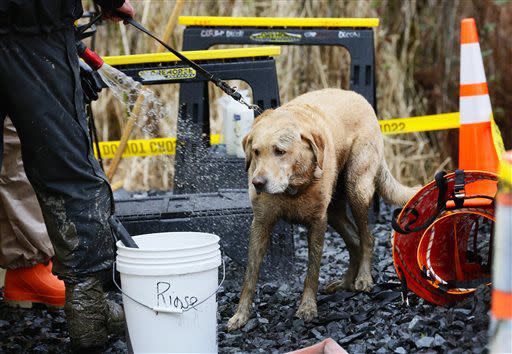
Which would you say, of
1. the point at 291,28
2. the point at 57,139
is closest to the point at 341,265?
the point at 291,28

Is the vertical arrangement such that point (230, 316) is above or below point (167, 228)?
below

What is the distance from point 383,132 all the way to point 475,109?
2.72 m

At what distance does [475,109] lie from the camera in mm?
4398

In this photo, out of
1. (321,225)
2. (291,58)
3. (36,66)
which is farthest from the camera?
(291,58)

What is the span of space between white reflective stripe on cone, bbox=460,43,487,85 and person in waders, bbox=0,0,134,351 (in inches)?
81.9

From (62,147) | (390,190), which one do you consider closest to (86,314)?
(62,147)

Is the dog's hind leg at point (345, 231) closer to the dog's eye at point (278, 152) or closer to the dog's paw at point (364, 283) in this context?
the dog's paw at point (364, 283)

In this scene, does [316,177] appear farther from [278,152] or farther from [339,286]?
[339,286]

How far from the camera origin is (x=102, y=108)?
→ 335 inches

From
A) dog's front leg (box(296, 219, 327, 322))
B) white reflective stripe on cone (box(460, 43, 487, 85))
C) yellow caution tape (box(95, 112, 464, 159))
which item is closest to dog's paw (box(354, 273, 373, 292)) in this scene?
dog's front leg (box(296, 219, 327, 322))

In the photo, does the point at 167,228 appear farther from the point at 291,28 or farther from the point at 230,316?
the point at 291,28

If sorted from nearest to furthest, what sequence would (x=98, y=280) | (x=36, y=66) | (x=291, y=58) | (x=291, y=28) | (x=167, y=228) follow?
(x=36, y=66) → (x=98, y=280) → (x=167, y=228) → (x=291, y=28) → (x=291, y=58)

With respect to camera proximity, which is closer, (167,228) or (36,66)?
(36,66)

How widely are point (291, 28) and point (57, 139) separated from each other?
313 centimetres
